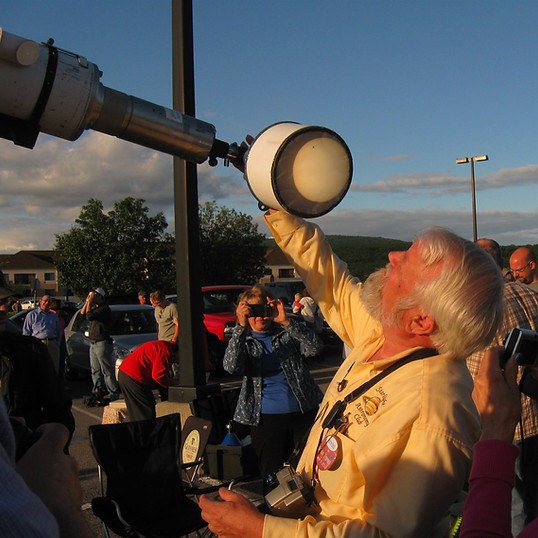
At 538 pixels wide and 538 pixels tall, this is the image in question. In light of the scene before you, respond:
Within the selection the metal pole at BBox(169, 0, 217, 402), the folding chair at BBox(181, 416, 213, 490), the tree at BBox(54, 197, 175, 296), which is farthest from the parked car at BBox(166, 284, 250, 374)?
the tree at BBox(54, 197, 175, 296)

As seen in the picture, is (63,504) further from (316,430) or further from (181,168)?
(181,168)

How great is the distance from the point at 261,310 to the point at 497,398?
354cm

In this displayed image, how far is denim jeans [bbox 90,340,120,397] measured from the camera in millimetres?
9859

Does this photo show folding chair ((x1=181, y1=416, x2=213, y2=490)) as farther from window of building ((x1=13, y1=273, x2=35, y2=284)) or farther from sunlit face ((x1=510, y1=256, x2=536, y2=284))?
window of building ((x1=13, y1=273, x2=35, y2=284))

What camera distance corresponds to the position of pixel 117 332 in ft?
38.7

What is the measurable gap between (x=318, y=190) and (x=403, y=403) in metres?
0.83

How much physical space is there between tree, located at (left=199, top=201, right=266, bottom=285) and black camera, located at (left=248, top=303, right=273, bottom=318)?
36.8 m

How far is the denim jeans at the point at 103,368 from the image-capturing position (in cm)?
986

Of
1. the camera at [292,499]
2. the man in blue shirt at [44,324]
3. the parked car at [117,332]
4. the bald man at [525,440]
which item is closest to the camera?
the camera at [292,499]

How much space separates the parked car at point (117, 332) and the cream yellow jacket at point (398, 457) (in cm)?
985

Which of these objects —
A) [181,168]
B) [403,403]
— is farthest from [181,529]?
[181,168]

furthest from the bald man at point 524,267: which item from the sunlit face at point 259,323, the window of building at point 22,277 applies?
the window of building at point 22,277

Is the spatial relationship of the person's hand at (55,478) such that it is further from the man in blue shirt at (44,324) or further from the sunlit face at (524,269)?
the man in blue shirt at (44,324)

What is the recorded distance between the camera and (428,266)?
1.88 m
